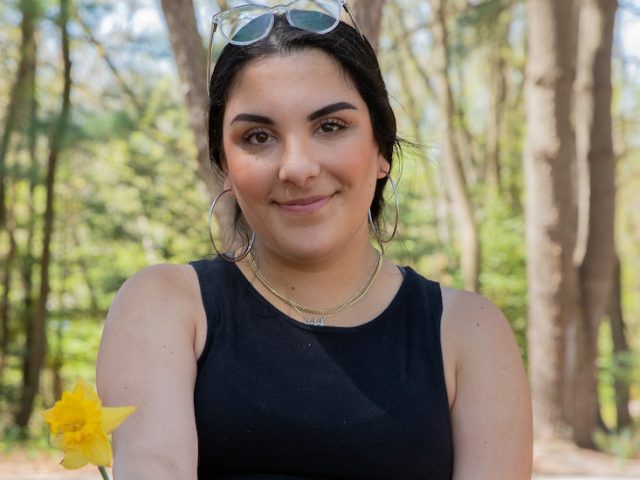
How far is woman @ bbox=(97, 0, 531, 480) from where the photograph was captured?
190 centimetres

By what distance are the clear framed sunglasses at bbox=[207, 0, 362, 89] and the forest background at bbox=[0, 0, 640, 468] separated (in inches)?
193

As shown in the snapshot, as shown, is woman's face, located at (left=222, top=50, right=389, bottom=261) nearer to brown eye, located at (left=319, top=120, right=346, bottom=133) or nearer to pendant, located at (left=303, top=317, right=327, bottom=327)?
brown eye, located at (left=319, top=120, right=346, bottom=133)

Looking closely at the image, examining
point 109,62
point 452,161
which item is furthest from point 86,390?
point 109,62

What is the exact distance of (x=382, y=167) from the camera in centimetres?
221

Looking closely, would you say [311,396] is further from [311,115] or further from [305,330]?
[311,115]

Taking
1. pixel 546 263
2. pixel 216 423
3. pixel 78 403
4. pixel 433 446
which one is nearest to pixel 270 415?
pixel 216 423

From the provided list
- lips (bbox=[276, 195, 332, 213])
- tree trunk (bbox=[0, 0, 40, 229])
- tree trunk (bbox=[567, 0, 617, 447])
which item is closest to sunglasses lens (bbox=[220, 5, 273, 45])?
lips (bbox=[276, 195, 332, 213])

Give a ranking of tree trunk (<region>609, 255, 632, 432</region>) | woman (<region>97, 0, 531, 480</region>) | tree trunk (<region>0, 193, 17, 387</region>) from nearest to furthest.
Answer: woman (<region>97, 0, 531, 480</region>) < tree trunk (<region>609, 255, 632, 432</region>) < tree trunk (<region>0, 193, 17, 387</region>)

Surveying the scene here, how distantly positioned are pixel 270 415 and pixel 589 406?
7505mm

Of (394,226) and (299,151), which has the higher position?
(299,151)

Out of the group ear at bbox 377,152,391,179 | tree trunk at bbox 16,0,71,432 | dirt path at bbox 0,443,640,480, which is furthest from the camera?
tree trunk at bbox 16,0,71,432

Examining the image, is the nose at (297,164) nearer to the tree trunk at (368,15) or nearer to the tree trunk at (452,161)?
the tree trunk at (368,15)

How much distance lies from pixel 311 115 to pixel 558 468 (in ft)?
20.4

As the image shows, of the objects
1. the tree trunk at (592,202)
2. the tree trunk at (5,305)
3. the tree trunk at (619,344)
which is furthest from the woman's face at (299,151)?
the tree trunk at (5,305)
